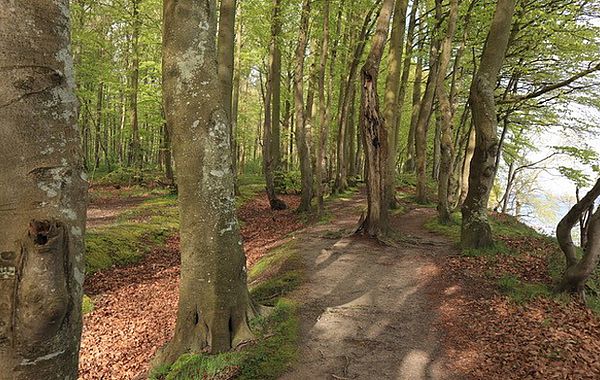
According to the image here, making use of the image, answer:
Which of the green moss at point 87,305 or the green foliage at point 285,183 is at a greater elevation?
the green foliage at point 285,183

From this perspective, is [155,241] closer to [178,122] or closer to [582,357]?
[178,122]

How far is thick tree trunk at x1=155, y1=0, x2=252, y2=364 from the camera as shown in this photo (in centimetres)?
453

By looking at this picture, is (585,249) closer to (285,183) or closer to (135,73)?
(285,183)

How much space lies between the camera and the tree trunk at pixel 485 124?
8383mm

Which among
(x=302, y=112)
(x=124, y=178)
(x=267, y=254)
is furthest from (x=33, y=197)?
(x=124, y=178)

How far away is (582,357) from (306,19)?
40.2 feet

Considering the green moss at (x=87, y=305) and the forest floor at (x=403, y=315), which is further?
the green moss at (x=87, y=305)

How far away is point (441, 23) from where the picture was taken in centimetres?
1444

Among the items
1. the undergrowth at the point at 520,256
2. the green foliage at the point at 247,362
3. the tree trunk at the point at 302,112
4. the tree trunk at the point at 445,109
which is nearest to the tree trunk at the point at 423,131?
the tree trunk at the point at 445,109

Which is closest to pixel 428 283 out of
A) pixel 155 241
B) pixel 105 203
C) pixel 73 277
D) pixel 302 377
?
pixel 302 377

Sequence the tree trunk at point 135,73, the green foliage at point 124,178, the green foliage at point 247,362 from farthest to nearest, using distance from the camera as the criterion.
Answer: 1. the green foliage at point 124,178
2. the tree trunk at point 135,73
3. the green foliage at point 247,362

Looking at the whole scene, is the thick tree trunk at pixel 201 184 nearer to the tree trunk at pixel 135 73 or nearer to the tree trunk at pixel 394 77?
the tree trunk at pixel 394 77

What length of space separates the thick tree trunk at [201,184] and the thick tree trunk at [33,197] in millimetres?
2845

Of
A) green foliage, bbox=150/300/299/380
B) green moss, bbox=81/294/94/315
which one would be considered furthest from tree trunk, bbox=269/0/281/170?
green foliage, bbox=150/300/299/380
